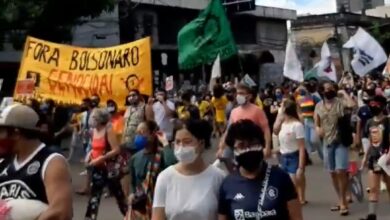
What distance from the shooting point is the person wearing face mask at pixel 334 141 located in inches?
432

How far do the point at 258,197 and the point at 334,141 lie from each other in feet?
21.9

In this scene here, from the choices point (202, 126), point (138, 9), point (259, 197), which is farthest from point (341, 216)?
point (138, 9)

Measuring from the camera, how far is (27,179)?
4426 mm

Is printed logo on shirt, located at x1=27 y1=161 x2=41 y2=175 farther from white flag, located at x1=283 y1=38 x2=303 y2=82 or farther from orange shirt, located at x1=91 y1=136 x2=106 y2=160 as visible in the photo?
white flag, located at x1=283 y1=38 x2=303 y2=82

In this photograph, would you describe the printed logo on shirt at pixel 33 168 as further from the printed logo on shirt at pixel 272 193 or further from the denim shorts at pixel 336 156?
the denim shorts at pixel 336 156

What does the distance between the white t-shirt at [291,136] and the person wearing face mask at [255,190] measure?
6.22 meters

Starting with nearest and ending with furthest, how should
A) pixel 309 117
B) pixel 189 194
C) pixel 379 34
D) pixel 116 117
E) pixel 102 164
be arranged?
pixel 189 194 → pixel 102 164 → pixel 116 117 → pixel 309 117 → pixel 379 34

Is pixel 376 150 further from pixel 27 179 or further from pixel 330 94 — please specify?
pixel 27 179

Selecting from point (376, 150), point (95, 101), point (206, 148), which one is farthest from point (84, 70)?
point (376, 150)

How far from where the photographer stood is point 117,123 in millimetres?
13594

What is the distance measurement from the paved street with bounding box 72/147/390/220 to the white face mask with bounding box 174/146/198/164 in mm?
5741

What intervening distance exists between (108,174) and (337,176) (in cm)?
292

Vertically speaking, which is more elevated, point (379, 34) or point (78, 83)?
point (379, 34)

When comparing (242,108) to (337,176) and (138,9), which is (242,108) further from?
(138,9)
